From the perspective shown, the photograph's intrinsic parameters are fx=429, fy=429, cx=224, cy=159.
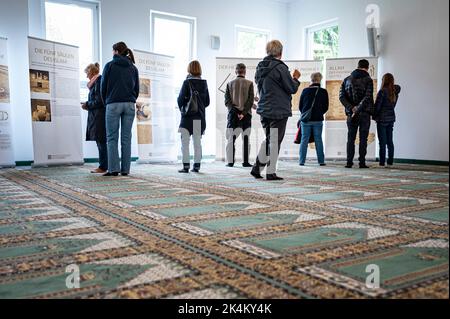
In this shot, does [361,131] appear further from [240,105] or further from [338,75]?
[338,75]

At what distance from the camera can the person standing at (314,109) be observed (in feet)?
21.6

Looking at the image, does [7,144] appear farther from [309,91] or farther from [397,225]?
[397,225]

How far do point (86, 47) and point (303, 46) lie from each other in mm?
4705

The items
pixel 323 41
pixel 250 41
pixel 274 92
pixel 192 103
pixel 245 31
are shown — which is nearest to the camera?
pixel 274 92

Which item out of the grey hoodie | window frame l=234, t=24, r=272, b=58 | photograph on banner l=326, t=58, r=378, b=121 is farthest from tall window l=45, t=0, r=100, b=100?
the grey hoodie

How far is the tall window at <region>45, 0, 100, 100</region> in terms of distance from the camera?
24.0 ft

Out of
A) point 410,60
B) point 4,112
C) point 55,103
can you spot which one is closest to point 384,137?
point 410,60

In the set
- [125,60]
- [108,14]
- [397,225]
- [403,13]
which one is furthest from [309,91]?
[397,225]

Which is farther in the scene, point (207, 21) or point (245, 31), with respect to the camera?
point (245, 31)

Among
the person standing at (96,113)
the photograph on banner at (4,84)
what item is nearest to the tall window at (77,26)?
the photograph on banner at (4,84)

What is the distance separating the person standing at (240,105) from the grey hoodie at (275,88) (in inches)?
67.1

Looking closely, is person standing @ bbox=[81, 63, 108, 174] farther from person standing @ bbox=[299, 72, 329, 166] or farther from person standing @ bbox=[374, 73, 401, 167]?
person standing @ bbox=[374, 73, 401, 167]

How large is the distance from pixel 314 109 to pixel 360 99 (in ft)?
2.40

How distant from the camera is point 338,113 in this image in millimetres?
7918
